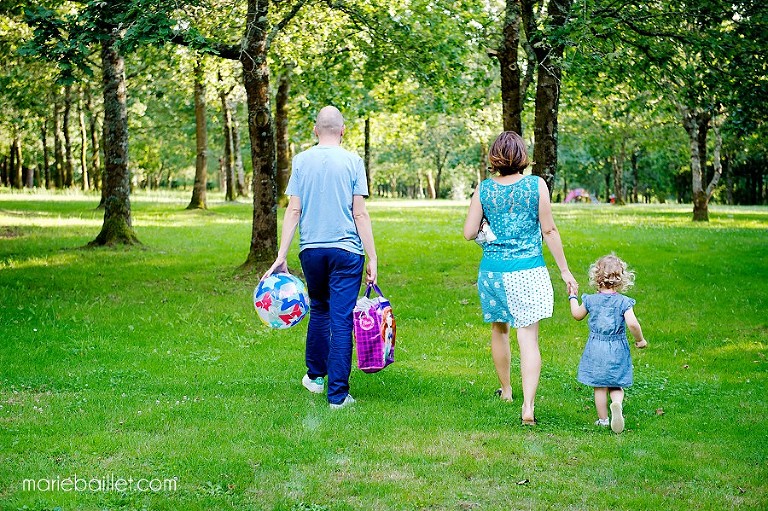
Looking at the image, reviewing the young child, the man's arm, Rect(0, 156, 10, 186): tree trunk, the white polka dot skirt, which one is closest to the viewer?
the young child

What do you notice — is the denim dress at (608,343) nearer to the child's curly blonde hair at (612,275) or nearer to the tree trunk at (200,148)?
the child's curly blonde hair at (612,275)

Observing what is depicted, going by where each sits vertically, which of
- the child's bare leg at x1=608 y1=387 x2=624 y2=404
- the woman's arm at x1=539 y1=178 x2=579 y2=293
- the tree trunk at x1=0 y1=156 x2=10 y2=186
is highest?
the tree trunk at x1=0 y1=156 x2=10 y2=186

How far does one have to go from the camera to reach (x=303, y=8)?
16734 mm

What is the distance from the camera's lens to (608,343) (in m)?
6.89

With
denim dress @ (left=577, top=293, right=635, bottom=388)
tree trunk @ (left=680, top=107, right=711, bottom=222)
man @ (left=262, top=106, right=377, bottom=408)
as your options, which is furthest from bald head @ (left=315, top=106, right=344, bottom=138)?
tree trunk @ (left=680, top=107, right=711, bottom=222)

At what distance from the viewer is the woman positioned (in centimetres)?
684

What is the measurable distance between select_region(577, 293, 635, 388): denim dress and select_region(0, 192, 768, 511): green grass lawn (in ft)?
1.26

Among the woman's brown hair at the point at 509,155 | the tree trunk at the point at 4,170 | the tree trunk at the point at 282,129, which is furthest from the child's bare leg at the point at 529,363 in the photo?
the tree trunk at the point at 4,170

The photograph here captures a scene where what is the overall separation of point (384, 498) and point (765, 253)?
59.1ft

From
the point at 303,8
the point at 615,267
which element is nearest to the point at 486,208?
the point at 615,267

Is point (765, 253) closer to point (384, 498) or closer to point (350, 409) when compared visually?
point (350, 409)

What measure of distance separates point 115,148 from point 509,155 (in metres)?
14.1

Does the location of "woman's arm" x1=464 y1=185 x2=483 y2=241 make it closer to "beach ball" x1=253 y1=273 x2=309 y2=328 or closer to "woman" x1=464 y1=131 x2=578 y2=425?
"woman" x1=464 y1=131 x2=578 y2=425

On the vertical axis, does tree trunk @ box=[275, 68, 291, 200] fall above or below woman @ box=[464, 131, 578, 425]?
above
